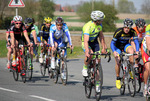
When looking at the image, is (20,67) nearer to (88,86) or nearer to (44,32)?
(44,32)

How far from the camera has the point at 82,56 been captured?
2298cm

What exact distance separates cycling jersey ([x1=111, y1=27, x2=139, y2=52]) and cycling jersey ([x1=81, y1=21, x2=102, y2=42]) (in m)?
0.55

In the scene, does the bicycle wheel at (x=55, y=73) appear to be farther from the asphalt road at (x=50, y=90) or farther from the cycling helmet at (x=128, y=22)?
the cycling helmet at (x=128, y=22)

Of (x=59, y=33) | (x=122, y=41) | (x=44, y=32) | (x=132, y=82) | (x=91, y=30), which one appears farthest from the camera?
(x=44, y=32)

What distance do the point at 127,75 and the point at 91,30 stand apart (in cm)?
143

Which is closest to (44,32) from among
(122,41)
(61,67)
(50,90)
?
(61,67)

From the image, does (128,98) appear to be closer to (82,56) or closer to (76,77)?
(76,77)

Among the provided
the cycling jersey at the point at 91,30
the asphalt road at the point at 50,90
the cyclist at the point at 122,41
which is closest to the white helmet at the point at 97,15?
the cycling jersey at the point at 91,30

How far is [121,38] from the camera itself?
1056 cm

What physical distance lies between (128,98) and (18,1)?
450 inches

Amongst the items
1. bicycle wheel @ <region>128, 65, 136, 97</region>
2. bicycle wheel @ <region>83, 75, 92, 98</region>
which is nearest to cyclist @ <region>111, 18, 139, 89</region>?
bicycle wheel @ <region>128, 65, 136, 97</region>

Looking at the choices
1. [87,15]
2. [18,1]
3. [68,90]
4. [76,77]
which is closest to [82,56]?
[18,1]

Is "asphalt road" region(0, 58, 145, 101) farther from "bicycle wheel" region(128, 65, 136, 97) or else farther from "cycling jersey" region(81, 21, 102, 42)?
"cycling jersey" region(81, 21, 102, 42)

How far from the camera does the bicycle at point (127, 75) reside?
990 centimetres
